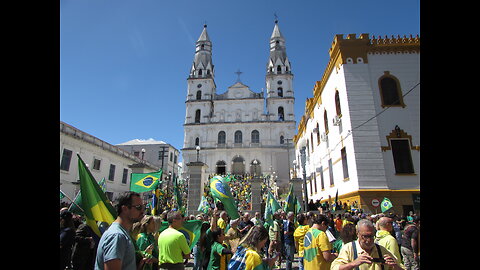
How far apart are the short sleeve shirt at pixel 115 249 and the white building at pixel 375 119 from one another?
Answer: 1197cm

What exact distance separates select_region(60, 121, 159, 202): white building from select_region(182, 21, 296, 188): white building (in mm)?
14060

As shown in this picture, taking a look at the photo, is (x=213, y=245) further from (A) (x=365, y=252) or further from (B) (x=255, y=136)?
(B) (x=255, y=136)

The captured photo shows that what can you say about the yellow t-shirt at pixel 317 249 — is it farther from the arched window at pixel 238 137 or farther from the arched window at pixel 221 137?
the arched window at pixel 221 137

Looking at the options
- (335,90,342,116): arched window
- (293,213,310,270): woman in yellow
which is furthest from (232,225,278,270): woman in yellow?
(335,90,342,116): arched window

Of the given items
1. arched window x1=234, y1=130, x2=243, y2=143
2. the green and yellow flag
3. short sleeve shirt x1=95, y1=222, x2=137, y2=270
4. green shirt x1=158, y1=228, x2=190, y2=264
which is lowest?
green shirt x1=158, y1=228, x2=190, y2=264

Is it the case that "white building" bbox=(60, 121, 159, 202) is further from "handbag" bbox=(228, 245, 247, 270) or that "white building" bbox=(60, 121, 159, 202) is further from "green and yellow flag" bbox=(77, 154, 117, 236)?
"handbag" bbox=(228, 245, 247, 270)

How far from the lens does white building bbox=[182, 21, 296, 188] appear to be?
1778 inches

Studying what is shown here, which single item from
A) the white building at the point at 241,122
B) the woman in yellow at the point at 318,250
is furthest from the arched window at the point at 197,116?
the woman in yellow at the point at 318,250

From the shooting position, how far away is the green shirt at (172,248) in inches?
162
